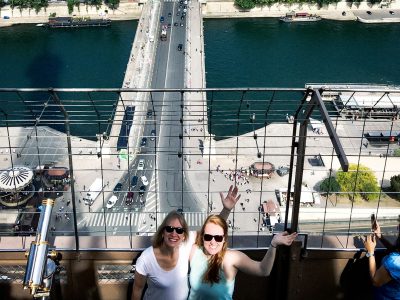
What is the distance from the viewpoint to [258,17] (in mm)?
14523

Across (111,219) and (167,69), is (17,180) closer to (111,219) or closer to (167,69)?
(111,219)

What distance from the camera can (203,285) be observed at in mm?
1153

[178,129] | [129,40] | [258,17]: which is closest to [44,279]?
[178,129]

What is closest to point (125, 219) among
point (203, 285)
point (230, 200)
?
point (230, 200)

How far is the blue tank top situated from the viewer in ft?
3.76

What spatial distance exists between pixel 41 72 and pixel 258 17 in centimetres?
583

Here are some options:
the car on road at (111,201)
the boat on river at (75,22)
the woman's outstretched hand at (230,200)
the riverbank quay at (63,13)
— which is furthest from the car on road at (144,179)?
the riverbank quay at (63,13)

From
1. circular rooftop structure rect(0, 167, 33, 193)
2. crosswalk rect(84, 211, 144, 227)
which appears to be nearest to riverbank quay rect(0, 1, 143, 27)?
circular rooftop structure rect(0, 167, 33, 193)

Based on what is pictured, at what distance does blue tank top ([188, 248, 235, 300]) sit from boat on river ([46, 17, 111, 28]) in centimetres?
1300

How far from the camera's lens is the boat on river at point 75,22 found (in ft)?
44.2

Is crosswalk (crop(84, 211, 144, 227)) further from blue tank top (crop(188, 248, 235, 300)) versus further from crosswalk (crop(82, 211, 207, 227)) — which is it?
blue tank top (crop(188, 248, 235, 300))

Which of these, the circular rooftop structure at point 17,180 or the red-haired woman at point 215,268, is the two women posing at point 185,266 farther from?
the circular rooftop structure at point 17,180

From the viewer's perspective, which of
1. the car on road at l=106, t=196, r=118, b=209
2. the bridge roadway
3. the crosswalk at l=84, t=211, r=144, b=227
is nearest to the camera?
the crosswalk at l=84, t=211, r=144, b=227

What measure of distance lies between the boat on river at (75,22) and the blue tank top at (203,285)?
13.0 m
